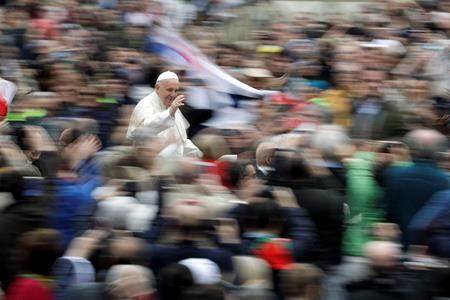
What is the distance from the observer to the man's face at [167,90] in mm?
12891

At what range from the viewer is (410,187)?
10.4m

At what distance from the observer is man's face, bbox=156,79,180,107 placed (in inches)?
508

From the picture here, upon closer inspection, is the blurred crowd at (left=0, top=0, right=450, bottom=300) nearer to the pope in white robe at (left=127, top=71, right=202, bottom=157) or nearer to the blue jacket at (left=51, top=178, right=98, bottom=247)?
the blue jacket at (left=51, top=178, right=98, bottom=247)

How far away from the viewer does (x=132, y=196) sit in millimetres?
10102

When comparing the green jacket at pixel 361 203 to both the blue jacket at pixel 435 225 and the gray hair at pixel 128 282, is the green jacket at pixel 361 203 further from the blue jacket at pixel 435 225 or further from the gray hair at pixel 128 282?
the gray hair at pixel 128 282

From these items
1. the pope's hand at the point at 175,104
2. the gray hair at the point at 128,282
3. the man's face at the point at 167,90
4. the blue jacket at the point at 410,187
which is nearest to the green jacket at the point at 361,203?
the blue jacket at the point at 410,187

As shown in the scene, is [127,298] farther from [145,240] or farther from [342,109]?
[342,109]

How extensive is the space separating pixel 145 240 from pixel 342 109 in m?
4.51

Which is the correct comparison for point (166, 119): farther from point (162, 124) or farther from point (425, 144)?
point (425, 144)

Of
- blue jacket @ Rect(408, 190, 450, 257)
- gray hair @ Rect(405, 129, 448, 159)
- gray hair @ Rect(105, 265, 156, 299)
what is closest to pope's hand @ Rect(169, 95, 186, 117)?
gray hair @ Rect(405, 129, 448, 159)

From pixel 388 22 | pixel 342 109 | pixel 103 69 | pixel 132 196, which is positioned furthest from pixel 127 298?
pixel 388 22

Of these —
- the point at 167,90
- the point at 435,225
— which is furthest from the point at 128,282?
the point at 167,90

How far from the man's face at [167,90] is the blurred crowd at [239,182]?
0.41m

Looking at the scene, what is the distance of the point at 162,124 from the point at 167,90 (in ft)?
2.02
